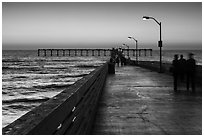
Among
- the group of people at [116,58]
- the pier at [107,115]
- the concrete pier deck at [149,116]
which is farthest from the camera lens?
the group of people at [116,58]

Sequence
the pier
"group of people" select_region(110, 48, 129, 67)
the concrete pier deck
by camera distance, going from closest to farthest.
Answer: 1. the pier
2. the concrete pier deck
3. "group of people" select_region(110, 48, 129, 67)

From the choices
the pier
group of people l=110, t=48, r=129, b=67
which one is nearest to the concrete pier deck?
the pier

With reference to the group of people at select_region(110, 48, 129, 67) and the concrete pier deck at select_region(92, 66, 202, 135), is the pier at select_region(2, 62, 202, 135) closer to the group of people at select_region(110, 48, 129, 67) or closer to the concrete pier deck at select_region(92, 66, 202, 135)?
the concrete pier deck at select_region(92, 66, 202, 135)

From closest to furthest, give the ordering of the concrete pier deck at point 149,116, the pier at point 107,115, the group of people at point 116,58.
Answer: the pier at point 107,115, the concrete pier deck at point 149,116, the group of people at point 116,58

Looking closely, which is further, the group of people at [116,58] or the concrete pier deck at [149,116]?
the group of people at [116,58]

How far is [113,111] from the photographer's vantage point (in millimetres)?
9242

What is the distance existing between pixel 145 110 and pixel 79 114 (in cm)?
452

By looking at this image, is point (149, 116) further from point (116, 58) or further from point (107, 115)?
point (116, 58)

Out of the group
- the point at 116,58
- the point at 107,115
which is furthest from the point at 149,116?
the point at 116,58

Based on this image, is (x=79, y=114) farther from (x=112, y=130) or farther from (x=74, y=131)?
(x=112, y=130)

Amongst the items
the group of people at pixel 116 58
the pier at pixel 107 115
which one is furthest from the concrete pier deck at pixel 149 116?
the group of people at pixel 116 58

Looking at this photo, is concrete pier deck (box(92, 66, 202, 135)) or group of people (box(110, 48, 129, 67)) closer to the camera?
concrete pier deck (box(92, 66, 202, 135))

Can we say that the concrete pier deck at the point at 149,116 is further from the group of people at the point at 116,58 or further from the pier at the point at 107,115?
the group of people at the point at 116,58

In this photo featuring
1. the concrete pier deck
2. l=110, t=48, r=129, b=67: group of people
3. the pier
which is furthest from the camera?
l=110, t=48, r=129, b=67: group of people
